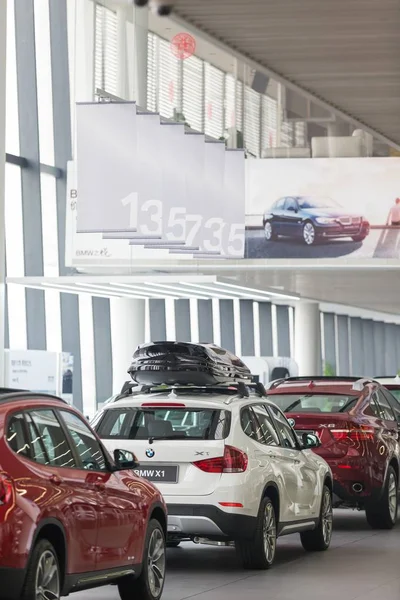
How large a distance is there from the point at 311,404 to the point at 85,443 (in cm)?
795

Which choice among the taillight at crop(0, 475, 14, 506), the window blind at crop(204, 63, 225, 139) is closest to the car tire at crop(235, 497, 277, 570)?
the taillight at crop(0, 475, 14, 506)

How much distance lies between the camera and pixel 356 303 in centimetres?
4919

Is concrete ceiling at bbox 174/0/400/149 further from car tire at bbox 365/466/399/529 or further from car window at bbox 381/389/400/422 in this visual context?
car window at bbox 381/389/400/422

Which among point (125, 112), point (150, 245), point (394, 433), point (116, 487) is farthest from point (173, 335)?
point (116, 487)

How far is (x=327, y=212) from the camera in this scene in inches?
1284

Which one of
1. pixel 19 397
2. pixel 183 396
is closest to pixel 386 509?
pixel 183 396

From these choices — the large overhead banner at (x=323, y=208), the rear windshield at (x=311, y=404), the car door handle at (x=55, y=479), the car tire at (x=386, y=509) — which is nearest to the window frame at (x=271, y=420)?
the rear windshield at (x=311, y=404)

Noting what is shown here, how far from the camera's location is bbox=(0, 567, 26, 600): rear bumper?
7180mm

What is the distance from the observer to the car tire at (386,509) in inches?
589

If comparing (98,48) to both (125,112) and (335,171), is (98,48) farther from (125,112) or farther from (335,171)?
(125,112)

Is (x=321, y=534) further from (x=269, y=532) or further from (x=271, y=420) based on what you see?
(x=269, y=532)

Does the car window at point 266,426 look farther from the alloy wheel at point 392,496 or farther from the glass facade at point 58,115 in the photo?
the glass facade at point 58,115

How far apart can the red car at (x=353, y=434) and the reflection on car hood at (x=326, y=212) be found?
1661 cm

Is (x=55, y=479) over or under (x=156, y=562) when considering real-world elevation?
over
